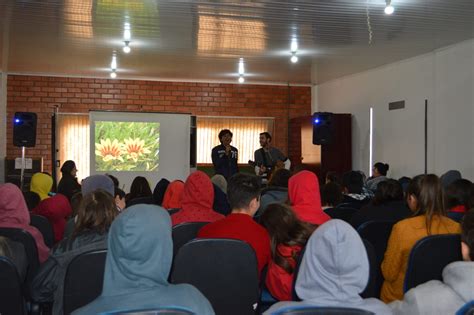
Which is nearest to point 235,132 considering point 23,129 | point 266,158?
point 266,158

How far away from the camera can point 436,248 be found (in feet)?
9.50

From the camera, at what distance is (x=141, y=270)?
1793mm

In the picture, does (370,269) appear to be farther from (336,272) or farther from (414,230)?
(336,272)

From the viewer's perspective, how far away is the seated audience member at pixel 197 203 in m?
4.00

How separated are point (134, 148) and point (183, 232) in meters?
7.49

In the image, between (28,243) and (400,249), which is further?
(28,243)

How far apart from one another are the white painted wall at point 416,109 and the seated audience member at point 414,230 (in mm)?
4820

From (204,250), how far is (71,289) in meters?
0.62

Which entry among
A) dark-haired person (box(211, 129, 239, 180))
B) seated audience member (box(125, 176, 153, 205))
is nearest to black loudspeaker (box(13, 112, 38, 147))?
dark-haired person (box(211, 129, 239, 180))

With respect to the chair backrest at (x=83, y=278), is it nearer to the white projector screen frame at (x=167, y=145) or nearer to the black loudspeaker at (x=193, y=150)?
the white projector screen frame at (x=167, y=145)

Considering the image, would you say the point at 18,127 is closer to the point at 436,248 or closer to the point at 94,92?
the point at 94,92

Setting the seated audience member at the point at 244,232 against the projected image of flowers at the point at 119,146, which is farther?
the projected image of flowers at the point at 119,146

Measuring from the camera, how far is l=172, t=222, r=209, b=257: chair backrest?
3.55 meters

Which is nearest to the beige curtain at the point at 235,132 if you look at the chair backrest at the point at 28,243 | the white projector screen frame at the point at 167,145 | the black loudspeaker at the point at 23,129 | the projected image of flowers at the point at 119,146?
the white projector screen frame at the point at 167,145
